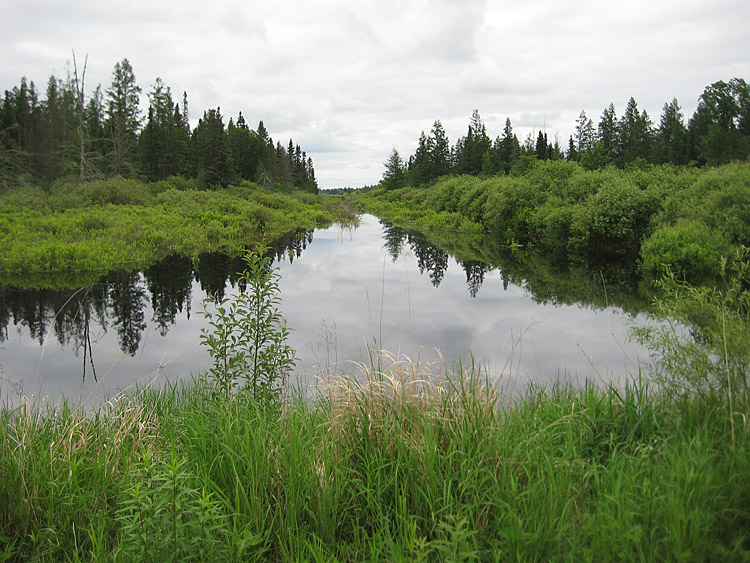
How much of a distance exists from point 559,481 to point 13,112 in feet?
215

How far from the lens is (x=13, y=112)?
170 feet

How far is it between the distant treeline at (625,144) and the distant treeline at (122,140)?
28026 millimetres

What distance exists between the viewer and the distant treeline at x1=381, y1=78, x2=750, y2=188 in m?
54.7

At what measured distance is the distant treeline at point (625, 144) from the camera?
5469 cm

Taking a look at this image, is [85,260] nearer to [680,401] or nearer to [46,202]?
[46,202]

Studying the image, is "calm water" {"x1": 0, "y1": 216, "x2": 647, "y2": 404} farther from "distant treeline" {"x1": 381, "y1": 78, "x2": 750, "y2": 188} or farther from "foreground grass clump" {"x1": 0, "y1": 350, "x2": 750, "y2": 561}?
"distant treeline" {"x1": 381, "y1": 78, "x2": 750, "y2": 188}

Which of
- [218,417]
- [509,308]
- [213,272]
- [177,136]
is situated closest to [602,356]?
[509,308]

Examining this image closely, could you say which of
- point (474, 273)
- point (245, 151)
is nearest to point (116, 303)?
point (474, 273)

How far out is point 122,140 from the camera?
171ft

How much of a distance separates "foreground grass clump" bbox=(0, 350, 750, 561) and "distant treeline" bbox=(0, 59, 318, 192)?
43.2 meters

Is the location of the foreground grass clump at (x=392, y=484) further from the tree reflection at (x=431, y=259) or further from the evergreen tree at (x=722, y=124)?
the evergreen tree at (x=722, y=124)

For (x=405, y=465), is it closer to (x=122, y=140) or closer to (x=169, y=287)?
(x=169, y=287)

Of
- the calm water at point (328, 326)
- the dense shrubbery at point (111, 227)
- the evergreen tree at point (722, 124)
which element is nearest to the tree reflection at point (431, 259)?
the calm water at point (328, 326)

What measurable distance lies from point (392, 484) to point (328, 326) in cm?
639
